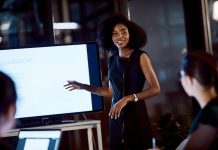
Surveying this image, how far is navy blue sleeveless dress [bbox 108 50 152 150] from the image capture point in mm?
3021

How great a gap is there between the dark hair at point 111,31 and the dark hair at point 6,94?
169cm

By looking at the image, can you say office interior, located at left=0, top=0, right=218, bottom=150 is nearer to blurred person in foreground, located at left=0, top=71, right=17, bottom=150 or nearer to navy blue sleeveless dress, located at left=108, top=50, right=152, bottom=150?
navy blue sleeveless dress, located at left=108, top=50, right=152, bottom=150

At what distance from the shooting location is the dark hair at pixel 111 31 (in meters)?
3.08

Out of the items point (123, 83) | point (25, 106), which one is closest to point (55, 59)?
point (25, 106)

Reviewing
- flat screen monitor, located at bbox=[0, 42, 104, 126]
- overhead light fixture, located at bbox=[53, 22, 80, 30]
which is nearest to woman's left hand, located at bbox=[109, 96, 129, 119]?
flat screen monitor, located at bbox=[0, 42, 104, 126]

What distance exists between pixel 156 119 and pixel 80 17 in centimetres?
151

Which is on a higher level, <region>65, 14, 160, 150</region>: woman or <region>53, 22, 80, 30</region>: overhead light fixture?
<region>53, 22, 80, 30</region>: overhead light fixture

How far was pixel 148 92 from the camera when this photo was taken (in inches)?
116

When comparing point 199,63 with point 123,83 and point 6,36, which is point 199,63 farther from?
point 6,36

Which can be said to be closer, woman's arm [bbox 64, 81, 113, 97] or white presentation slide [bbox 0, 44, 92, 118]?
woman's arm [bbox 64, 81, 113, 97]

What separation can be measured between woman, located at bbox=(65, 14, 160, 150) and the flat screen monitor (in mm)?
473

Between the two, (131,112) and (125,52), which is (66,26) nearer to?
(125,52)

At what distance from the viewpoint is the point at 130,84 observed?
9.96ft

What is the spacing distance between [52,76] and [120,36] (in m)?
0.79
